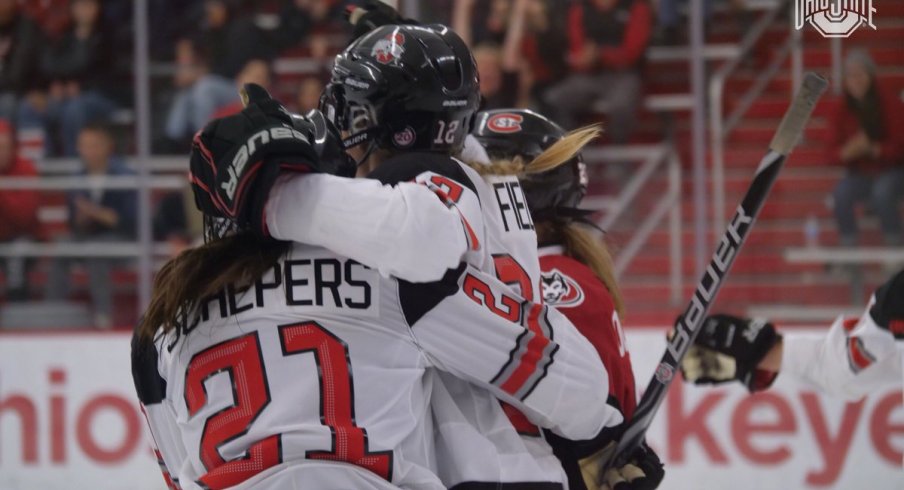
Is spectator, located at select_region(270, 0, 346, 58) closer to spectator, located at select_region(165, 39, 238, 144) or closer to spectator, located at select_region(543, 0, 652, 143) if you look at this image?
spectator, located at select_region(165, 39, 238, 144)

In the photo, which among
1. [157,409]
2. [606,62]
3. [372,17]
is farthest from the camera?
[606,62]

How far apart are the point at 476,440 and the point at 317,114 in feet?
1.50

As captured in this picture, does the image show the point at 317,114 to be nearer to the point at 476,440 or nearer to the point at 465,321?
the point at 465,321

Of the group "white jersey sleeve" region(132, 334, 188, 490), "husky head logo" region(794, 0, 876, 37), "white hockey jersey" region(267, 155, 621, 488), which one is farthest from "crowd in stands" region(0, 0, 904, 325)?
"white jersey sleeve" region(132, 334, 188, 490)

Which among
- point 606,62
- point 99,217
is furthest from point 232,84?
point 606,62

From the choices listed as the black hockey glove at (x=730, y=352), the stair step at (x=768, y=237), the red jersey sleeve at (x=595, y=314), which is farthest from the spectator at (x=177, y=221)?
the red jersey sleeve at (x=595, y=314)

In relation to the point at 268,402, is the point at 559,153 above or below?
above

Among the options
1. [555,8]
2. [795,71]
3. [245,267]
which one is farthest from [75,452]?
[245,267]

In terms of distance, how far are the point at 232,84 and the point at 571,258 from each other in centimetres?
345

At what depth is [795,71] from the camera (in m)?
4.62

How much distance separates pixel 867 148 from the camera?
454 cm

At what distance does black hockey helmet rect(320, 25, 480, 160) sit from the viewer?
1.66 metres

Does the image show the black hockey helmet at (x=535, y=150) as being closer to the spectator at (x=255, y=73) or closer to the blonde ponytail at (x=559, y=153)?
the blonde ponytail at (x=559, y=153)

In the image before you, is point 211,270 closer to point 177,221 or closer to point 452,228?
point 452,228
